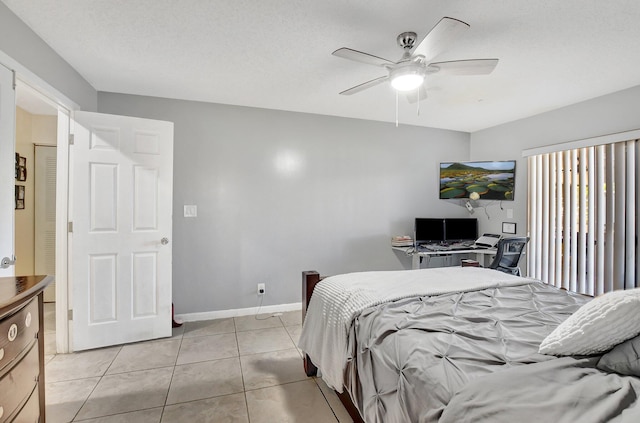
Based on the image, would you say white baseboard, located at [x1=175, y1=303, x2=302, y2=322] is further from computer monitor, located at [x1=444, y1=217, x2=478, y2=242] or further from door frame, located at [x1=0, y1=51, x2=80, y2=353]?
computer monitor, located at [x1=444, y1=217, x2=478, y2=242]

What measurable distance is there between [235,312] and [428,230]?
266cm

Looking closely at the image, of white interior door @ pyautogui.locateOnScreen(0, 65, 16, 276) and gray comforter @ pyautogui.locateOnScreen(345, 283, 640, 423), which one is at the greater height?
white interior door @ pyautogui.locateOnScreen(0, 65, 16, 276)

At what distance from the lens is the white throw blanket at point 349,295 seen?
1768 millimetres

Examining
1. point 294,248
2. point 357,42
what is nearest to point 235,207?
point 294,248

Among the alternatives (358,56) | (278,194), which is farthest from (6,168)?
(278,194)

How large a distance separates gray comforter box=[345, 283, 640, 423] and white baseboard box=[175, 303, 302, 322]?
2.14 m

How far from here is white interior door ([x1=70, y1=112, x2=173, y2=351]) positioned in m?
2.66

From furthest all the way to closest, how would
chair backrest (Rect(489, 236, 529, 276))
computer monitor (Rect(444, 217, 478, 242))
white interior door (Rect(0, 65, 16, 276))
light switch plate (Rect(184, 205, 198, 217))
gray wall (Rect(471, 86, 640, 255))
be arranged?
computer monitor (Rect(444, 217, 478, 242)) < chair backrest (Rect(489, 236, 529, 276)) < light switch plate (Rect(184, 205, 198, 217)) < gray wall (Rect(471, 86, 640, 255)) < white interior door (Rect(0, 65, 16, 276))

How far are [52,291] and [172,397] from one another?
3.05 metres

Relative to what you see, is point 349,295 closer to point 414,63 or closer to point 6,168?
point 414,63

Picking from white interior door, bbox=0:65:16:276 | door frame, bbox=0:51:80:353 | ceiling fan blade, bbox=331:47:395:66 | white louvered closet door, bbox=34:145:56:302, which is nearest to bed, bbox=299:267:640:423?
ceiling fan blade, bbox=331:47:395:66

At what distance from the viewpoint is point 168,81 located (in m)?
2.85

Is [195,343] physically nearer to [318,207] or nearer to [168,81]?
[318,207]

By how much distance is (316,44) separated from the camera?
7.13 feet
